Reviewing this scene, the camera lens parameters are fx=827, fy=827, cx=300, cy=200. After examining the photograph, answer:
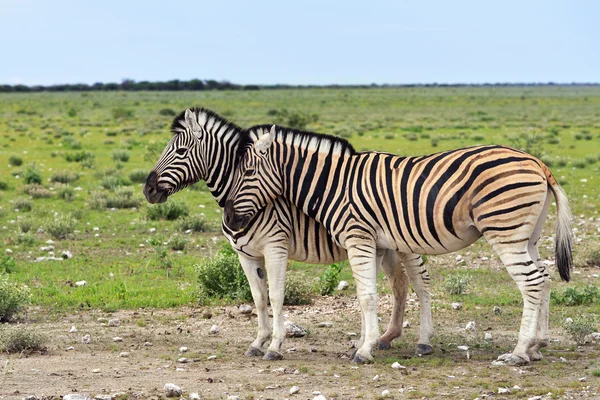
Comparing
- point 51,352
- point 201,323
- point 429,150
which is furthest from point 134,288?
point 429,150

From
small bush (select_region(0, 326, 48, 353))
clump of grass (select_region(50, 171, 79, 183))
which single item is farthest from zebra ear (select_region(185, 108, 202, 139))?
clump of grass (select_region(50, 171, 79, 183))

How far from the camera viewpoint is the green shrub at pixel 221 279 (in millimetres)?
11469

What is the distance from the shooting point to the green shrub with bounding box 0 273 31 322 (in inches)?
398

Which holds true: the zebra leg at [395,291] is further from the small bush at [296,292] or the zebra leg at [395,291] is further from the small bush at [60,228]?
the small bush at [60,228]

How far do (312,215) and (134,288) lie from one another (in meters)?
4.40

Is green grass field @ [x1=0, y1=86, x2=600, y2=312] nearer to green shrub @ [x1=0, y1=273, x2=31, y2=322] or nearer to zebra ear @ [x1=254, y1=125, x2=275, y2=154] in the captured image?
green shrub @ [x1=0, y1=273, x2=31, y2=322]

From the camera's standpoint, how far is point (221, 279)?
37.8ft

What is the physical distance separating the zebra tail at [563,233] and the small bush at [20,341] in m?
5.50

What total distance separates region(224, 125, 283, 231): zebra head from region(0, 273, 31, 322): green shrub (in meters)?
3.31

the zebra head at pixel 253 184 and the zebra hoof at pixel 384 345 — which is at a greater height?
the zebra head at pixel 253 184

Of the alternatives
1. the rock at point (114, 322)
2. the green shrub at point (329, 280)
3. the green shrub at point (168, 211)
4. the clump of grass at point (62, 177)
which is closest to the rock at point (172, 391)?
the rock at point (114, 322)

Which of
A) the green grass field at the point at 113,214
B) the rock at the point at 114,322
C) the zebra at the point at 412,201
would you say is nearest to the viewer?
the zebra at the point at 412,201

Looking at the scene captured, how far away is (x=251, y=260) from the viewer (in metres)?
8.92

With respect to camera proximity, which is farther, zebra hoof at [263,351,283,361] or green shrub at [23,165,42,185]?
green shrub at [23,165,42,185]
